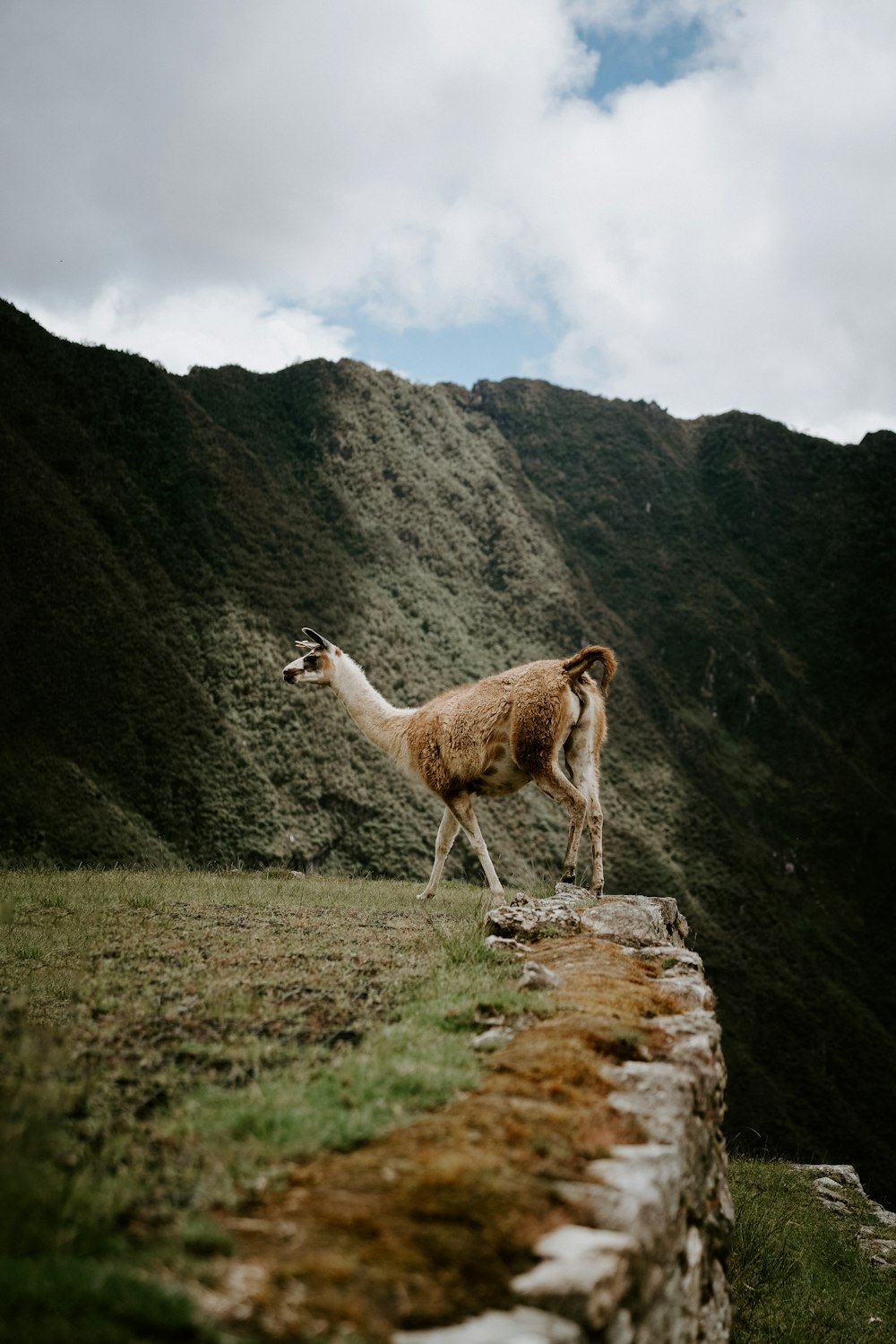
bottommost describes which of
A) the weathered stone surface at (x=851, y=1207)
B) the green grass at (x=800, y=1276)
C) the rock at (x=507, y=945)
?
the weathered stone surface at (x=851, y=1207)

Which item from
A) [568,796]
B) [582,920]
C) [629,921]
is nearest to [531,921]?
[582,920]

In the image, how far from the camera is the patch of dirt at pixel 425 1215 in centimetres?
226

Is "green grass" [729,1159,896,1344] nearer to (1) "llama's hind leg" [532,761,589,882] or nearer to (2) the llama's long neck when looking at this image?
(1) "llama's hind leg" [532,761,589,882]

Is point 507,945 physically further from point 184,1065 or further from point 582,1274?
point 582,1274

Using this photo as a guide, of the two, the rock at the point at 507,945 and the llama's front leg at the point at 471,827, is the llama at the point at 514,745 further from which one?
the rock at the point at 507,945

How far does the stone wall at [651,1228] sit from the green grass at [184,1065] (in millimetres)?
762

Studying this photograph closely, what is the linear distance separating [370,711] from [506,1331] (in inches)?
412

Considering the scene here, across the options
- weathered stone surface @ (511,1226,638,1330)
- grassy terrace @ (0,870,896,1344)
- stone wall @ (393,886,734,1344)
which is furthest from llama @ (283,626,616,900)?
weathered stone surface @ (511,1226,638,1330)

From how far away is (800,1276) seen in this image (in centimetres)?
880

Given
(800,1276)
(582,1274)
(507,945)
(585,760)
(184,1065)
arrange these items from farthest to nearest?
(585,760) < (800,1276) < (507,945) < (184,1065) < (582,1274)

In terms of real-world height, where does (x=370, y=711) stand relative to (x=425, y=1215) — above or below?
above

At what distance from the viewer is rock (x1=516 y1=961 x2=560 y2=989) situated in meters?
5.60

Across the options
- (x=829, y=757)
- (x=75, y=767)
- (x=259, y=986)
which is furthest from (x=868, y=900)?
(x=259, y=986)

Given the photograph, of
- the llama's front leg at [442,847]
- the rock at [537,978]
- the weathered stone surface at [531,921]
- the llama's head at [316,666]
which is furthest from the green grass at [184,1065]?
the llama's head at [316,666]
